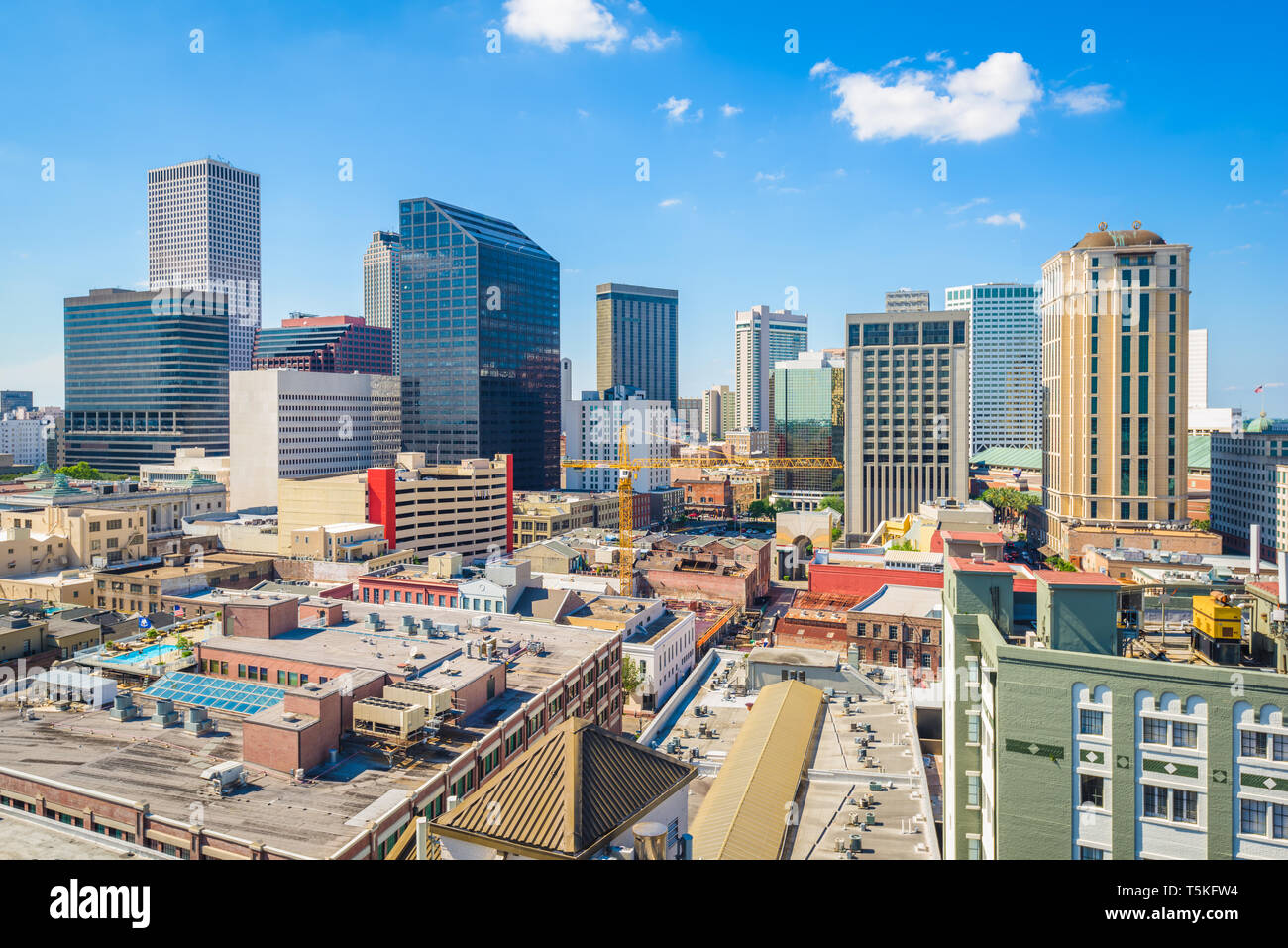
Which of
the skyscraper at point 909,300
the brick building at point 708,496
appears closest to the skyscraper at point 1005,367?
the skyscraper at point 909,300

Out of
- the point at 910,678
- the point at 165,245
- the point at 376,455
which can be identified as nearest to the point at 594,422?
the point at 376,455

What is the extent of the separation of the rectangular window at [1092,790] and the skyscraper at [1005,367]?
150m

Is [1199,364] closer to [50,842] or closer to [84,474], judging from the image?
[84,474]

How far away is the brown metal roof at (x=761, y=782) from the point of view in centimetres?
1716

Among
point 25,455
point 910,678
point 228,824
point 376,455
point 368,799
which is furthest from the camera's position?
point 25,455

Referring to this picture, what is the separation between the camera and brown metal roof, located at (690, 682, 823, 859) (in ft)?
56.3

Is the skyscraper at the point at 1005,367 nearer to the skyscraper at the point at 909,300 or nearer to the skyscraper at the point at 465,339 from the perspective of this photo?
the skyscraper at the point at 909,300

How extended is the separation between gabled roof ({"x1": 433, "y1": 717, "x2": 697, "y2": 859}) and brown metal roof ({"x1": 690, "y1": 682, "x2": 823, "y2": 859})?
10.1ft

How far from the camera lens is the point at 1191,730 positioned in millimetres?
11688

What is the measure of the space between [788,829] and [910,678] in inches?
566

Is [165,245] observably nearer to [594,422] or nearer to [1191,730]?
[594,422]
